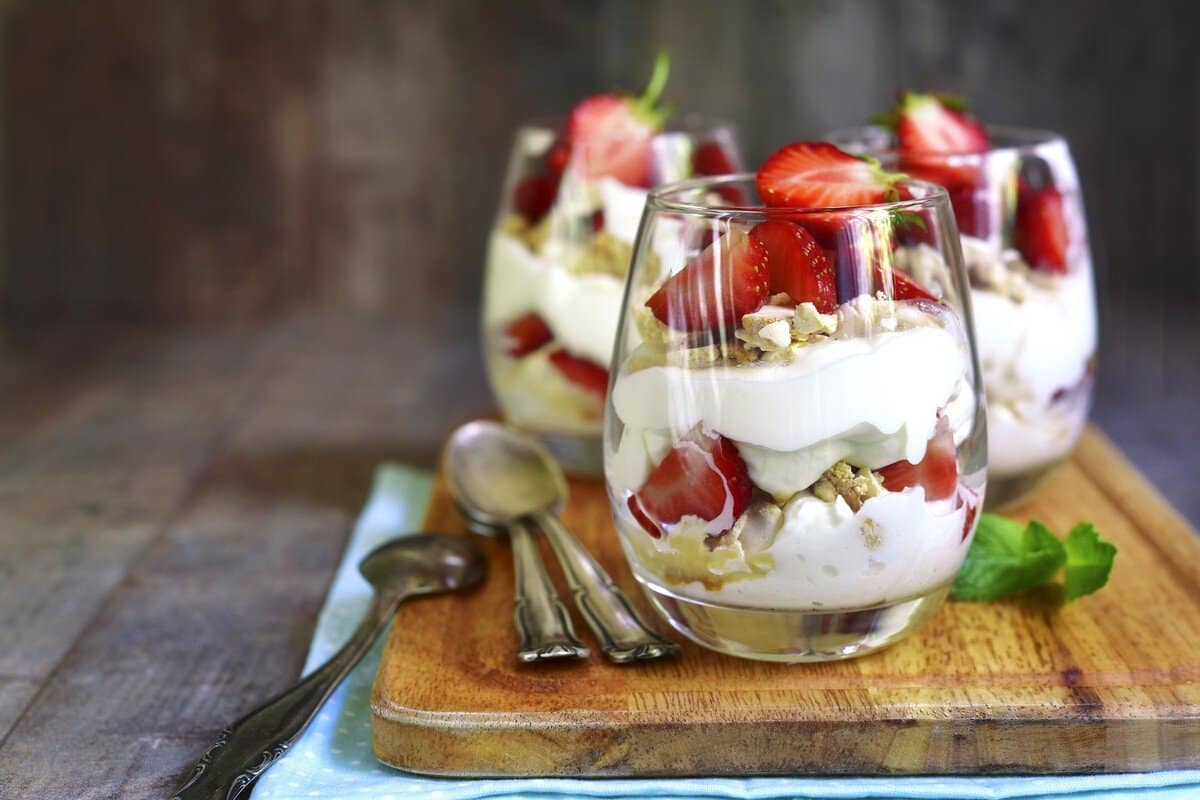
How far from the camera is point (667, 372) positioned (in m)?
0.69

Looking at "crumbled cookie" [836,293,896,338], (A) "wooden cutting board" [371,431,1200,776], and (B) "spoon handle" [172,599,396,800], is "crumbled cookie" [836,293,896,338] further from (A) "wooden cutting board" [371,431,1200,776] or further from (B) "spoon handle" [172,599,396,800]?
(B) "spoon handle" [172,599,396,800]

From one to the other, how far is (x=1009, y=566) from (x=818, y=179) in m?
0.28

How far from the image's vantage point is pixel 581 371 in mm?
1036

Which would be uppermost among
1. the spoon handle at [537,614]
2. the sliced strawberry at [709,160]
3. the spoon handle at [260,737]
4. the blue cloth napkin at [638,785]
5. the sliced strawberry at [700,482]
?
the sliced strawberry at [709,160]

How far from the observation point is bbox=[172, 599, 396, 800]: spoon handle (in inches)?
26.2

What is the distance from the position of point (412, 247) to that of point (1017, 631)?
136cm

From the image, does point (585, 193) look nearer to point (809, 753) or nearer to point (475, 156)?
point (809, 753)

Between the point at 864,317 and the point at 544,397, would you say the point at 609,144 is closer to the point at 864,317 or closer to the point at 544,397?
the point at 544,397

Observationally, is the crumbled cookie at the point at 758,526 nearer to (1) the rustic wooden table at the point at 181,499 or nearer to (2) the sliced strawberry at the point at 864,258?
(2) the sliced strawberry at the point at 864,258

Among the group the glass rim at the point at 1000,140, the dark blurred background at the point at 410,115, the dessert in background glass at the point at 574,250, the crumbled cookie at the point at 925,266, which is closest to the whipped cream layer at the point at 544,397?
the dessert in background glass at the point at 574,250

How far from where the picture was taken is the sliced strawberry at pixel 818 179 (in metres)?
0.71

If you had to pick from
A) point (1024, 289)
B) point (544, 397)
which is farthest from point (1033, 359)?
point (544, 397)

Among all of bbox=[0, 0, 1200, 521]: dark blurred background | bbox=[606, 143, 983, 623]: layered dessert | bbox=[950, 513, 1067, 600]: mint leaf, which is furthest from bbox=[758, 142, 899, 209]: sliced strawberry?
bbox=[0, 0, 1200, 521]: dark blurred background

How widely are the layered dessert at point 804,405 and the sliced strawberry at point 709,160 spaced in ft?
1.12
